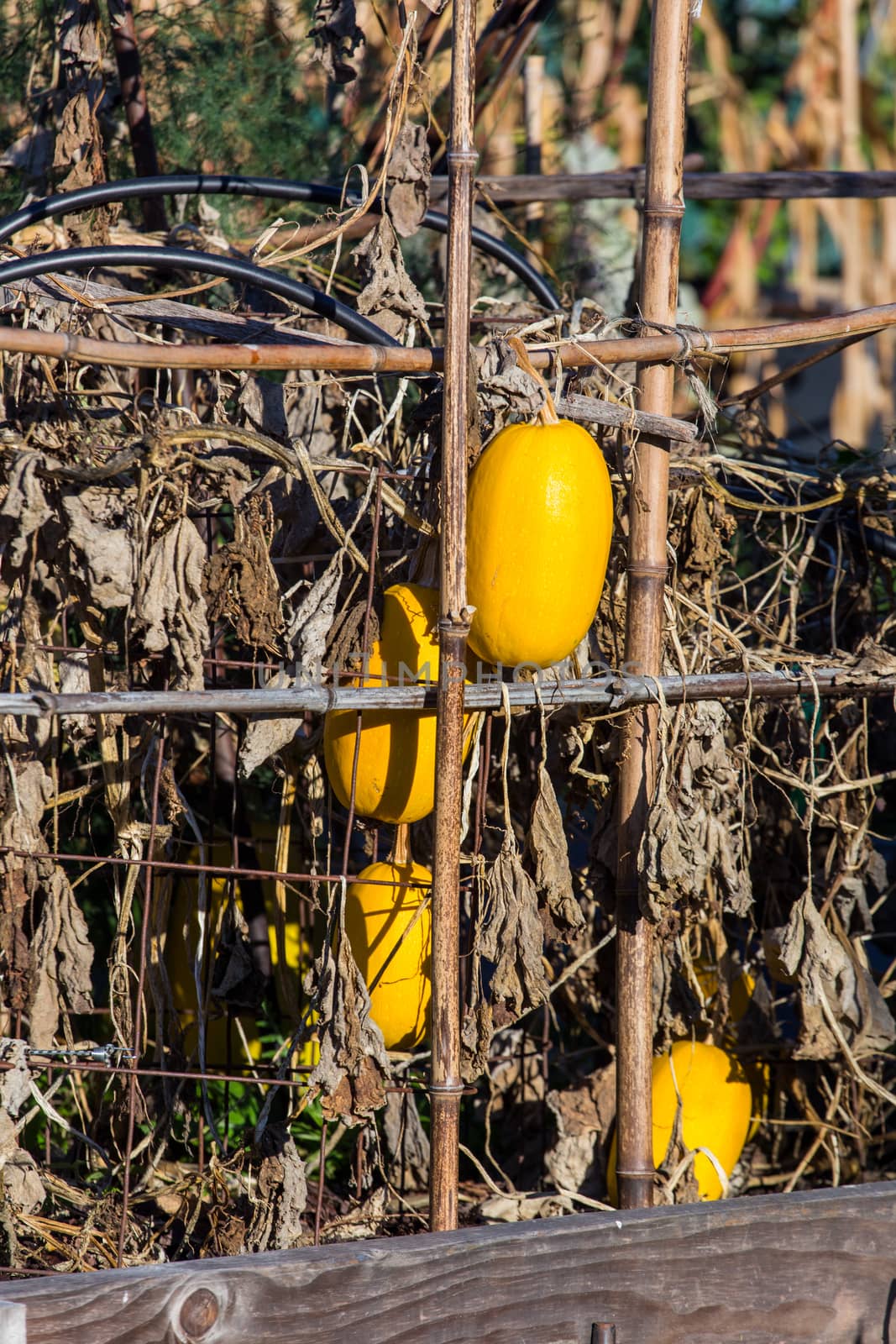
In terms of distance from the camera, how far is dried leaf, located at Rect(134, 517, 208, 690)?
1843mm

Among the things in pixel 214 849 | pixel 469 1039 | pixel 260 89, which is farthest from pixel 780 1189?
pixel 260 89

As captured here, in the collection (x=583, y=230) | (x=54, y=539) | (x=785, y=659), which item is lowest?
(x=785, y=659)

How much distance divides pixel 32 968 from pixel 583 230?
3.42 metres

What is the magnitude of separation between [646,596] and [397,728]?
0.45 m

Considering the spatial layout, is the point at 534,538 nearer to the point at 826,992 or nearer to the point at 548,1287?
the point at 548,1287

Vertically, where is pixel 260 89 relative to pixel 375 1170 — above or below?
above

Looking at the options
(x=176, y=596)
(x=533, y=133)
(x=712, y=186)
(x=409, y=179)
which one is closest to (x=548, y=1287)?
(x=176, y=596)

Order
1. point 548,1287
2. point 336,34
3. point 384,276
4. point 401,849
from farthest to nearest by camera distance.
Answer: point 401,849 < point 336,34 < point 384,276 < point 548,1287

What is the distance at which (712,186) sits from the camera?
128 inches

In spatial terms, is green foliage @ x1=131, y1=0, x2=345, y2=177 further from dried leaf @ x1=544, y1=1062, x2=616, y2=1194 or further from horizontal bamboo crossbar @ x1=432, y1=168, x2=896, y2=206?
dried leaf @ x1=544, y1=1062, x2=616, y2=1194

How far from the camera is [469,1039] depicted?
6.35ft

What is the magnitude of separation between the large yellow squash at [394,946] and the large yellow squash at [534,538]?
48 cm

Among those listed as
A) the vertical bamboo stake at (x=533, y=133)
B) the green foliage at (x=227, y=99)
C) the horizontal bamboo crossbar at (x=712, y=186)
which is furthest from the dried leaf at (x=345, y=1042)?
the vertical bamboo stake at (x=533, y=133)

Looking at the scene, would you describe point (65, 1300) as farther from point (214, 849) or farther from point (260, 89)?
point (260, 89)
